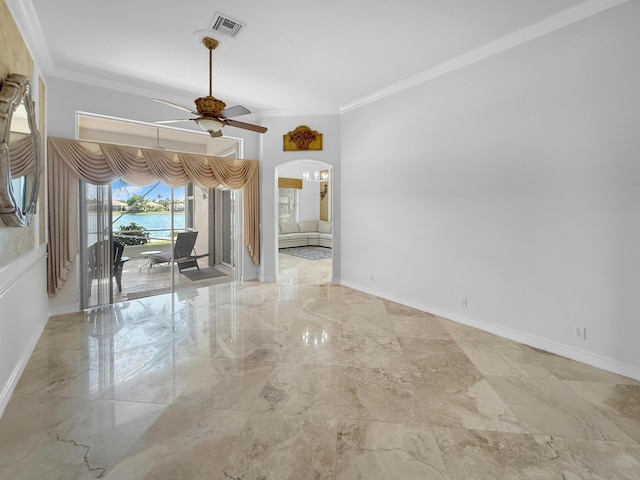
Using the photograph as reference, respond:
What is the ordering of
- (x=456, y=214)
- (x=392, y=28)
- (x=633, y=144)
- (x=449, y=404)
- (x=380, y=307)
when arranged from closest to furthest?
(x=449, y=404)
(x=633, y=144)
(x=392, y=28)
(x=456, y=214)
(x=380, y=307)

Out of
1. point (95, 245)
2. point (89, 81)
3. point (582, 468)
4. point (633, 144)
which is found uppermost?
point (89, 81)

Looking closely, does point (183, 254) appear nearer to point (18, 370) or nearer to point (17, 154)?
point (18, 370)

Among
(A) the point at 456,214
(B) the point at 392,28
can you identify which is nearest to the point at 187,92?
(B) the point at 392,28

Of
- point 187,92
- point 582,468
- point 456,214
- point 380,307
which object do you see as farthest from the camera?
point 187,92

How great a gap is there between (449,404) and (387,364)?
25.6 inches

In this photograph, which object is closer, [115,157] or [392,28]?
[392,28]

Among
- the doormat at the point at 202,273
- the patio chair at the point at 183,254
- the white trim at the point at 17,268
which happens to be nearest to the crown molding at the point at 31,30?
the white trim at the point at 17,268

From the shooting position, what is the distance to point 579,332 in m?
2.85

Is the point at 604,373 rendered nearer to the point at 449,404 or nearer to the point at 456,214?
the point at 449,404

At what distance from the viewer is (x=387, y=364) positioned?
9.07 feet

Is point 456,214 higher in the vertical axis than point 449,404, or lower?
higher

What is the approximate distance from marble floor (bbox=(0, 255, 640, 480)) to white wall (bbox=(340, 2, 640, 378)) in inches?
17.1

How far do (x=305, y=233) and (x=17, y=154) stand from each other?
8.51 m

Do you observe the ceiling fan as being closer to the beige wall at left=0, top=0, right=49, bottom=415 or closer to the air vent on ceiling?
the air vent on ceiling
